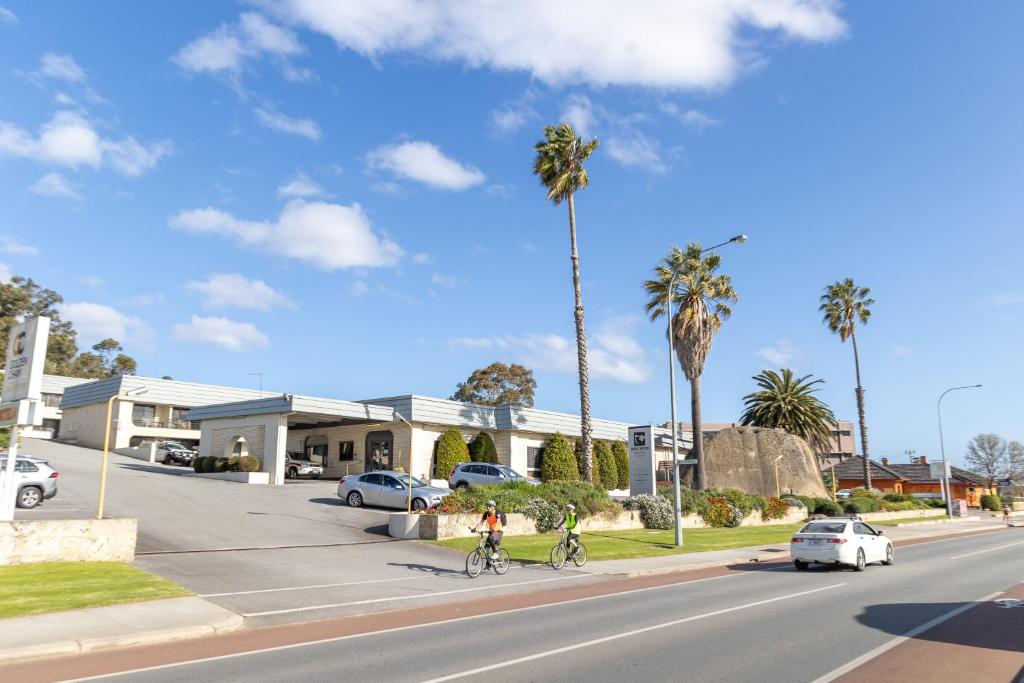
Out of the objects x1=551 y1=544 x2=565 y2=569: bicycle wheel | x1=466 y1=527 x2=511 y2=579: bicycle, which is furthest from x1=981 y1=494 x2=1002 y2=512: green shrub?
x1=466 y1=527 x2=511 y2=579: bicycle

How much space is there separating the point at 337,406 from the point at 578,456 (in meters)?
16.6

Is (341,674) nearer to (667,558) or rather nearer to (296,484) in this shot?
(667,558)

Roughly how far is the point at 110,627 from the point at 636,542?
18.9m

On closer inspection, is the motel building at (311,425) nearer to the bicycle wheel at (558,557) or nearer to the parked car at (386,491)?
the parked car at (386,491)

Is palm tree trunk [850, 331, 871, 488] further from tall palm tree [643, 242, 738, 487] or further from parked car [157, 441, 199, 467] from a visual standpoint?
parked car [157, 441, 199, 467]

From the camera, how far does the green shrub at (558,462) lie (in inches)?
1713

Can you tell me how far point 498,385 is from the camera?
78375 millimetres

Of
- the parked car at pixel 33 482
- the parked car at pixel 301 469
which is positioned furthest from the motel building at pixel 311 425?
the parked car at pixel 33 482

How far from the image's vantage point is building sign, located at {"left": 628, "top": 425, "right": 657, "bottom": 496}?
33.2m

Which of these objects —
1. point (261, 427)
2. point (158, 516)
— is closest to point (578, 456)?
point (261, 427)

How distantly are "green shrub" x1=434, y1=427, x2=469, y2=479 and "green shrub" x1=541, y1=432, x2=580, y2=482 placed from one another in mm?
5308

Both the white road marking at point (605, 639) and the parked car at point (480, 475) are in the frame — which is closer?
the white road marking at point (605, 639)

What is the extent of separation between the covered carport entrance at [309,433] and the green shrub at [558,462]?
8628 mm

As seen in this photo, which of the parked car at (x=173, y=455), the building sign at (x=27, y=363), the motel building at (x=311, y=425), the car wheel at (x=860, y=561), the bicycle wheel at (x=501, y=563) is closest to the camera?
the building sign at (x=27, y=363)
